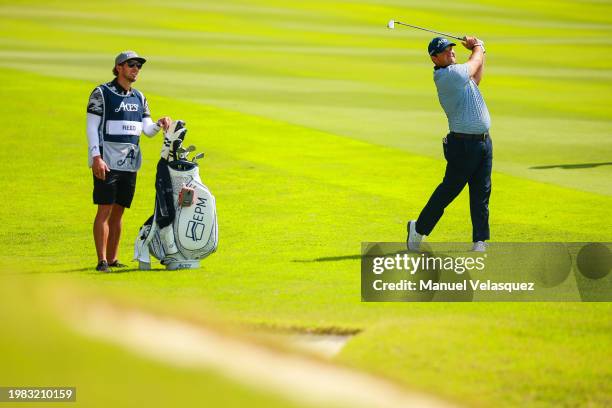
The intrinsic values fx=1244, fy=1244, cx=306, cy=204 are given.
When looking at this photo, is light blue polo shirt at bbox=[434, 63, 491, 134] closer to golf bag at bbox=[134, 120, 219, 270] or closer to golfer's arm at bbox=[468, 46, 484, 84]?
golfer's arm at bbox=[468, 46, 484, 84]

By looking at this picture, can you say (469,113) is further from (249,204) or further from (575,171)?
(575,171)

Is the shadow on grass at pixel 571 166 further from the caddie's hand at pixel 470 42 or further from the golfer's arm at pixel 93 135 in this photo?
the golfer's arm at pixel 93 135

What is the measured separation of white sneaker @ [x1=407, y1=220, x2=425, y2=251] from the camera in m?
12.7

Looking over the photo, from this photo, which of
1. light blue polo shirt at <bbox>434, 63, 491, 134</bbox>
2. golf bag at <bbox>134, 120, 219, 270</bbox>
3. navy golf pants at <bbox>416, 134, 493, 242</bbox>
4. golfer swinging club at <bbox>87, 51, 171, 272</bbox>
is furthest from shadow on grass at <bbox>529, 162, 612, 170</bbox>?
golfer swinging club at <bbox>87, 51, 171, 272</bbox>

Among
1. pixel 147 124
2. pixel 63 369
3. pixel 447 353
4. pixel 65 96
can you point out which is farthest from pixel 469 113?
pixel 65 96

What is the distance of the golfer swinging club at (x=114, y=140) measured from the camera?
11.8 metres

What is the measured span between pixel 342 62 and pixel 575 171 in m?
25.1

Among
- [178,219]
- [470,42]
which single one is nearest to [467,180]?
[470,42]

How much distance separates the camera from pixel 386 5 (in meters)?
81.5

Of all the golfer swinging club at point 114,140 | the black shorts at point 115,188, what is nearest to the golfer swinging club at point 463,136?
the golfer swinging club at point 114,140

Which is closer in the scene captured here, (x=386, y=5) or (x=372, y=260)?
(x=372, y=260)

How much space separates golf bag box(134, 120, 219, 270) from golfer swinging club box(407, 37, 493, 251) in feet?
7.35

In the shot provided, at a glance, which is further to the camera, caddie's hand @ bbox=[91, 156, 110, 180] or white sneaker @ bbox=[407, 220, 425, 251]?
white sneaker @ bbox=[407, 220, 425, 251]

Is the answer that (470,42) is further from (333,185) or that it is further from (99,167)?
(333,185)
